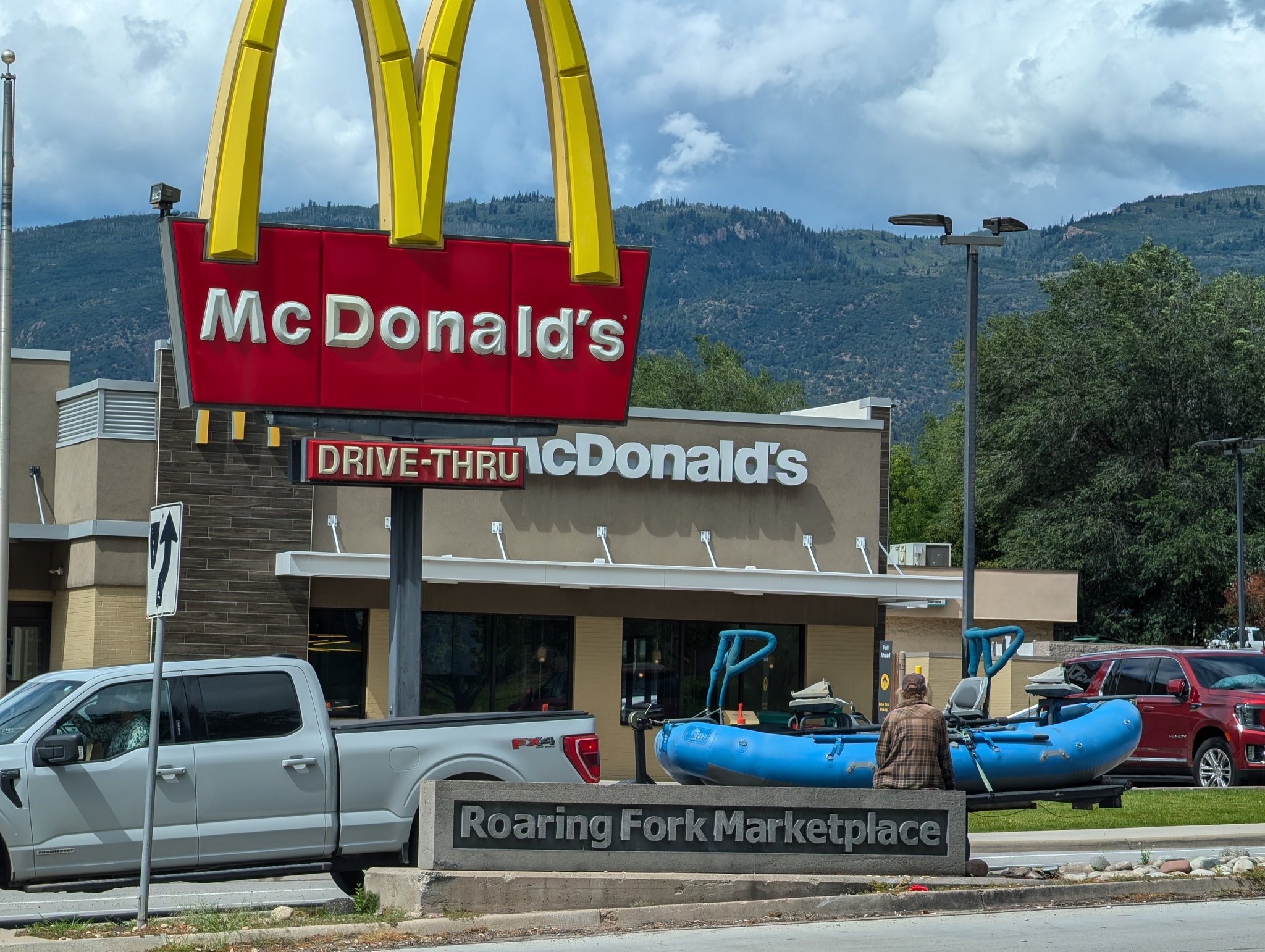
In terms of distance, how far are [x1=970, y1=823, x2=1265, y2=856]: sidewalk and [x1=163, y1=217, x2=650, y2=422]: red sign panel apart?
20.8 feet

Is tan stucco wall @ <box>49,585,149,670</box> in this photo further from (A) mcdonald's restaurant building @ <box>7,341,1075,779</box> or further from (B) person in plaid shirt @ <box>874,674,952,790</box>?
(B) person in plaid shirt @ <box>874,674,952,790</box>

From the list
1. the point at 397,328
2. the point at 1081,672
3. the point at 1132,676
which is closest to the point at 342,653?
the point at 397,328

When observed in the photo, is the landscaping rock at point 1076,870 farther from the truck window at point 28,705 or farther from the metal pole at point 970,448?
the metal pole at point 970,448

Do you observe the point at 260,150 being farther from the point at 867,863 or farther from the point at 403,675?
the point at 867,863

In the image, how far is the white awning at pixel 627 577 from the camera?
983 inches

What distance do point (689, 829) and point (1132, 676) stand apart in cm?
1438

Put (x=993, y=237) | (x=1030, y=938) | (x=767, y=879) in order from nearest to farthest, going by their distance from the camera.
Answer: (x=1030, y=938), (x=767, y=879), (x=993, y=237)

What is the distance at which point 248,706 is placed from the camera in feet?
42.7

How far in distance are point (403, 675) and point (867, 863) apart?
700 centimetres

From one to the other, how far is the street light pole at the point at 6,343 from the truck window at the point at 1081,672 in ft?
50.5

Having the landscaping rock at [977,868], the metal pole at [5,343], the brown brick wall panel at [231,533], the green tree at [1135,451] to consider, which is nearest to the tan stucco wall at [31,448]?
the metal pole at [5,343]

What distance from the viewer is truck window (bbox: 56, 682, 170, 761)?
40.7ft

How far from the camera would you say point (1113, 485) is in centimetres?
5475

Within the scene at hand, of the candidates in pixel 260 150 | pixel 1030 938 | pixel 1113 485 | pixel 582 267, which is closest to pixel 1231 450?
pixel 1113 485
